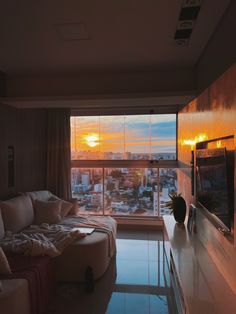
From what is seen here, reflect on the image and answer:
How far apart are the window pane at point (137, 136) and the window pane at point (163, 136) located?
0.12 meters

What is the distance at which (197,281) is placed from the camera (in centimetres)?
207

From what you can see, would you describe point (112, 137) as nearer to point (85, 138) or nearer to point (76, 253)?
point (85, 138)

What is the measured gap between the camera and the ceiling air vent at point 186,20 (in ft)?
6.72

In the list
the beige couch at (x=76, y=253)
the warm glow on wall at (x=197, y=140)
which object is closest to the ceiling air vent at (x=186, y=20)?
the warm glow on wall at (x=197, y=140)

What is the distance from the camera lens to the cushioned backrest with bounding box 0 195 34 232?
3.35 m

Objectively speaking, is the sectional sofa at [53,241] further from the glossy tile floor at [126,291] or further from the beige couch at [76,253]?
the glossy tile floor at [126,291]

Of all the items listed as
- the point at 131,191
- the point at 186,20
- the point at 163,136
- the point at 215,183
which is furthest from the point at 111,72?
the point at 131,191

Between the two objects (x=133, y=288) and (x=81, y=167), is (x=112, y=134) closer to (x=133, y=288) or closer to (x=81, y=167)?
(x=81, y=167)

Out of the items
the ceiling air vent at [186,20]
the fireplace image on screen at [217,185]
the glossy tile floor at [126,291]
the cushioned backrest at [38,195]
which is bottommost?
the glossy tile floor at [126,291]

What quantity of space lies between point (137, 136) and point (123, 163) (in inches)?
24.4

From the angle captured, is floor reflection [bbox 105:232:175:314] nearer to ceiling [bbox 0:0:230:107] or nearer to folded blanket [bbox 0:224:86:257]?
folded blanket [bbox 0:224:86:257]

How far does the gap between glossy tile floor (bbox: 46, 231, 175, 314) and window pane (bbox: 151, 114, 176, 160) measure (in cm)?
204

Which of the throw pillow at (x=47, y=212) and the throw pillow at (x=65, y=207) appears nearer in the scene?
the throw pillow at (x=47, y=212)

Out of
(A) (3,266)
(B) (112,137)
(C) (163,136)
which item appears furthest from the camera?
(B) (112,137)
